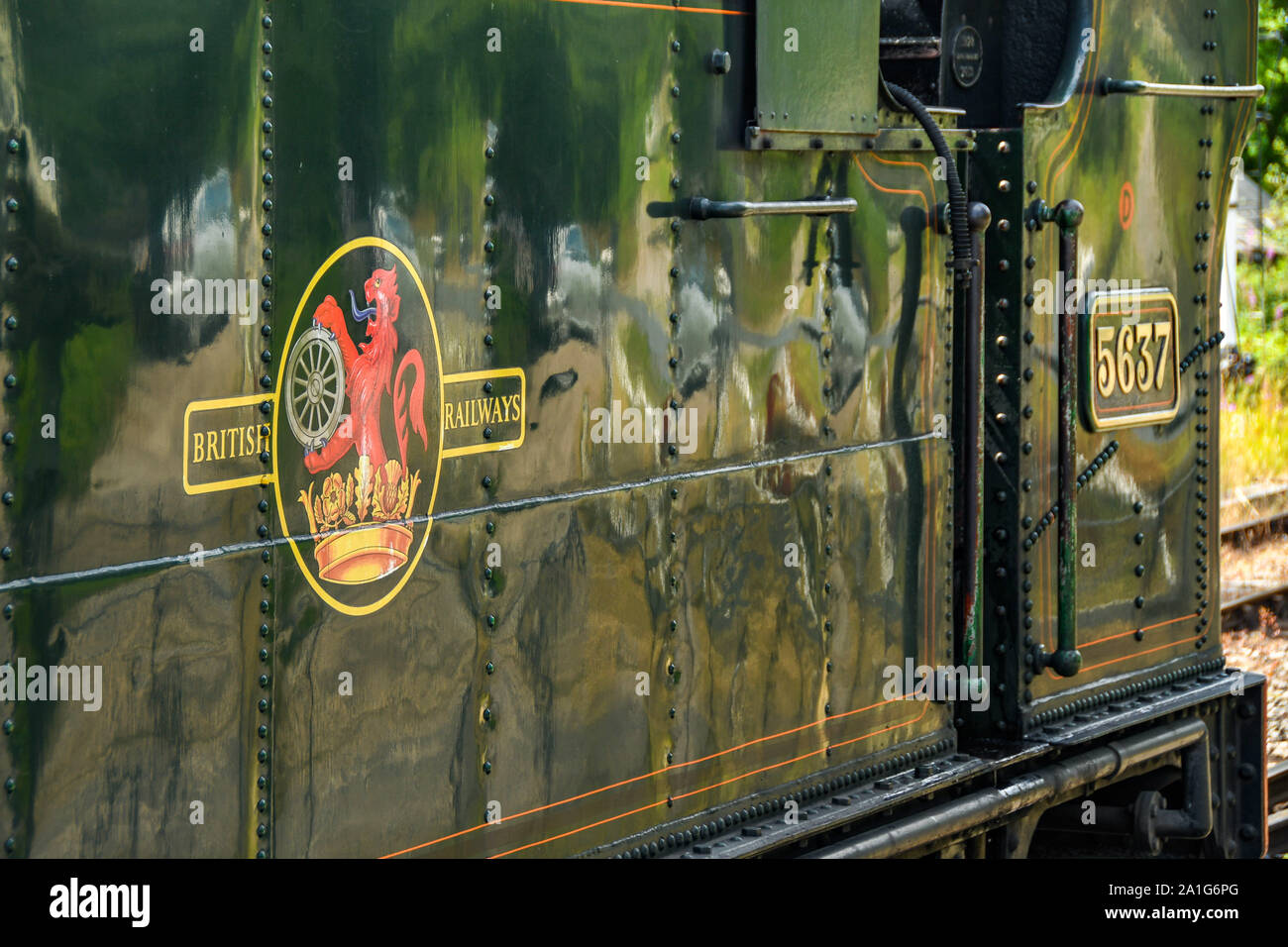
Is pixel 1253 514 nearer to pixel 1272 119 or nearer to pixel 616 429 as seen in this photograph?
pixel 1272 119

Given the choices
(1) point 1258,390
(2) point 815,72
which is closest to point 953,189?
(2) point 815,72

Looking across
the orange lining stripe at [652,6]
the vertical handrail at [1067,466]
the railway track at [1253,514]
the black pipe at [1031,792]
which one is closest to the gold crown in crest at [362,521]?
the orange lining stripe at [652,6]

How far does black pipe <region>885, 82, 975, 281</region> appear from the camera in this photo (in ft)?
14.5

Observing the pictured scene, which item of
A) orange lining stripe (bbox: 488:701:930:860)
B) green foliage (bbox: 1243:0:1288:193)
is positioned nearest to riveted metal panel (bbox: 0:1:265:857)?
orange lining stripe (bbox: 488:701:930:860)

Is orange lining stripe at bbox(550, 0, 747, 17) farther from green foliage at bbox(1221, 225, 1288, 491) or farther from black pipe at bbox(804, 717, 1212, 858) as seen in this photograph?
green foliage at bbox(1221, 225, 1288, 491)

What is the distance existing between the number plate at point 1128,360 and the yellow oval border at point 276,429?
2.58 meters

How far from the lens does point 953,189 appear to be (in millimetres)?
4508

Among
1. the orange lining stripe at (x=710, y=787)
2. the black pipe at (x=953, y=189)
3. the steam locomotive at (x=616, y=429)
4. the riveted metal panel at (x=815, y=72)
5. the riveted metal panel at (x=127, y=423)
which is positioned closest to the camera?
the riveted metal panel at (x=127, y=423)

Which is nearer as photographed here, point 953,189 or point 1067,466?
point 953,189

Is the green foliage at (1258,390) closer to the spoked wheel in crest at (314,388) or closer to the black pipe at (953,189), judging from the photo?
the black pipe at (953,189)

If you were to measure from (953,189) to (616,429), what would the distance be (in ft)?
4.68

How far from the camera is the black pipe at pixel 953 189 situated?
442 cm

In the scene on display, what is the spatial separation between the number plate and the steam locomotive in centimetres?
2
